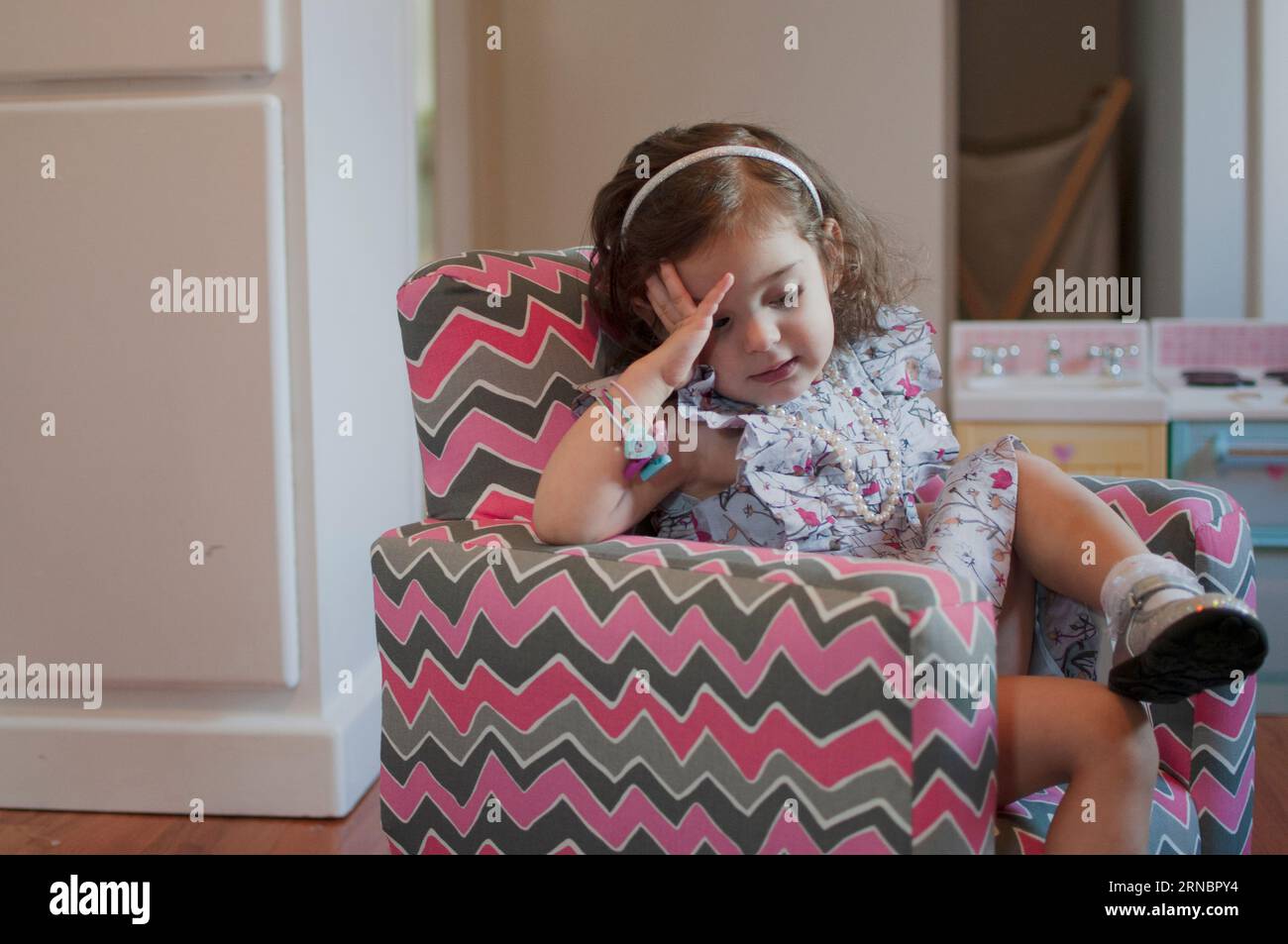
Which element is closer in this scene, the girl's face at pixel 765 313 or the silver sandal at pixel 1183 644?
the silver sandal at pixel 1183 644

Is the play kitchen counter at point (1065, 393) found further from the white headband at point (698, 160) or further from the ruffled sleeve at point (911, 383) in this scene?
the white headband at point (698, 160)

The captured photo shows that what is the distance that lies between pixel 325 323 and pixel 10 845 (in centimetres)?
87

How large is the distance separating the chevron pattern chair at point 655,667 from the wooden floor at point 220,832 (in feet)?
1.77

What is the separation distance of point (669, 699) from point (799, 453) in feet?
1.22

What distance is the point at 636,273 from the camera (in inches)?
54.7

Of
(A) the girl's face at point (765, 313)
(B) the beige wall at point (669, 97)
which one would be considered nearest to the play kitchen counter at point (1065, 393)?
(B) the beige wall at point (669, 97)

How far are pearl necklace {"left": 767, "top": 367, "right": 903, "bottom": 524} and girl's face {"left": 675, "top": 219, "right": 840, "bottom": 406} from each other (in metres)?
0.04

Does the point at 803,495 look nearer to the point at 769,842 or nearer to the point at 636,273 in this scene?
the point at 636,273

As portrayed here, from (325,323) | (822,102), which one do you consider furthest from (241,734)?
(822,102)

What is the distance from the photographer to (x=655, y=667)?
44.1 inches

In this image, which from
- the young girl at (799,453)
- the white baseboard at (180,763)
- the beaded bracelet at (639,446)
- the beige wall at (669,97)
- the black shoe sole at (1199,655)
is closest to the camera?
the black shoe sole at (1199,655)

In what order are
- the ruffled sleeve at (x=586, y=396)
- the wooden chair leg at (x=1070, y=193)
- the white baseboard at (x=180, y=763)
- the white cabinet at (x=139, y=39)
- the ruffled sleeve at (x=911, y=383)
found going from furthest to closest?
the wooden chair leg at (x=1070, y=193), the white baseboard at (x=180, y=763), the white cabinet at (x=139, y=39), the ruffled sleeve at (x=911, y=383), the ruffled sleeve at (x=586, y=396)

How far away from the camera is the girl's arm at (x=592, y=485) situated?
1.23 meters

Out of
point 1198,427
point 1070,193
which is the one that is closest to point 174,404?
point 1198,427
